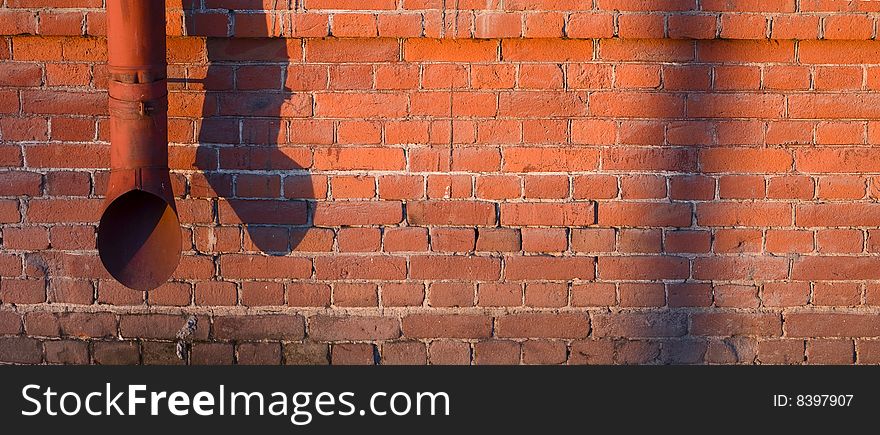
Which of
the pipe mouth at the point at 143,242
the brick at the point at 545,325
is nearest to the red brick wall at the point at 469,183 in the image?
the brick at the point at 545,325

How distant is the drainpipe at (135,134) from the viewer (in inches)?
138

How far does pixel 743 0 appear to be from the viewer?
374 centimetres

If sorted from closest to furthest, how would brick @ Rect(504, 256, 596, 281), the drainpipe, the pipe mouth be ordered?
the drainpipe → the pipe mouth → brick @ Rect(504, 256, 596, 281)

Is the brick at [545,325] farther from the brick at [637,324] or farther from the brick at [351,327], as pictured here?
the brick at [351,327]

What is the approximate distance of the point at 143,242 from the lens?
3689mm

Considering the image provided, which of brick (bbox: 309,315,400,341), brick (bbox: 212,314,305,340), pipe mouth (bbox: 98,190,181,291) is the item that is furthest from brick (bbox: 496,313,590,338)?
pipe mouth (bbox: 98,190,181,291)

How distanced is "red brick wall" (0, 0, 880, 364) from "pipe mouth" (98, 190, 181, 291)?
0.20 meters

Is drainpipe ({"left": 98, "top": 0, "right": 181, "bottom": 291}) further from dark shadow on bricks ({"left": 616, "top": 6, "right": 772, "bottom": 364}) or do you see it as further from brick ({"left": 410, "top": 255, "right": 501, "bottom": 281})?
dark shadow on bricks ({"left": 616, "top": 6, "right": 772, "bottom": 364})

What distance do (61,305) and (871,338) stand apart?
3173mm

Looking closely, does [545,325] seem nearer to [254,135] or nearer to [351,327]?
[351,327]

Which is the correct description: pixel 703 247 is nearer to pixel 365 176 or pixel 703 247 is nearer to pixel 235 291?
pixel 365 176

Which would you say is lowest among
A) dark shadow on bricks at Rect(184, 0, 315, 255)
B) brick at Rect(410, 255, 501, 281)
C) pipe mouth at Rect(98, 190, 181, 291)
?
brick at Rect(410, 255, 501, 281)

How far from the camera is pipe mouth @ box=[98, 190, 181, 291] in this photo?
3.67 metres

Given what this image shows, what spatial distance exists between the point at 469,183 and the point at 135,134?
124 centimetres
